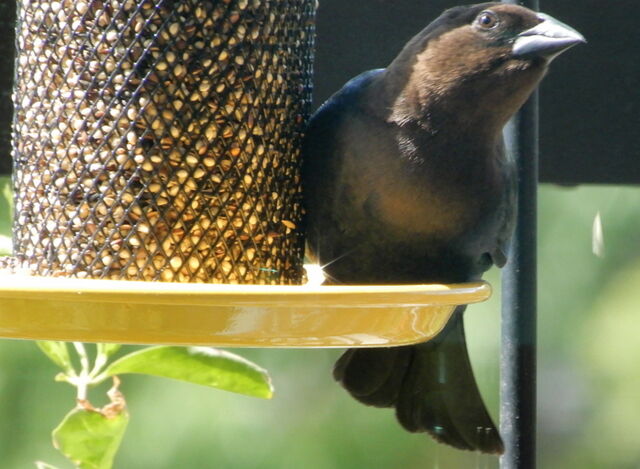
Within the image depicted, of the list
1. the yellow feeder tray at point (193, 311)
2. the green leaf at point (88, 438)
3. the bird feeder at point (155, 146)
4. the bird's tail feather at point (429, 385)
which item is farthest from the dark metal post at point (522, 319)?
the green leaf at point (88, 438)

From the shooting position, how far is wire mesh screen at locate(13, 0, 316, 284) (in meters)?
1.83

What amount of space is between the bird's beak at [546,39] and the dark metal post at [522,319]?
9 centimetres

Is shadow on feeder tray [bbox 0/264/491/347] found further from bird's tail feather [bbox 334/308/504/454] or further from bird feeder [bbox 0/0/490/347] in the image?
bird's tail feather [bbox 334/308/504/454]

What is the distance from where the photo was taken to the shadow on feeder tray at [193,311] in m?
1.47

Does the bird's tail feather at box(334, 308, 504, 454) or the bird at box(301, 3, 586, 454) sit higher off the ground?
the bird at box(301, 3, 586, 454)

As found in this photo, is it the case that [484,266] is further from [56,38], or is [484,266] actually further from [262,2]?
[56,38]

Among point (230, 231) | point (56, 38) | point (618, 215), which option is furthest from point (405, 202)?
point (618, 215)

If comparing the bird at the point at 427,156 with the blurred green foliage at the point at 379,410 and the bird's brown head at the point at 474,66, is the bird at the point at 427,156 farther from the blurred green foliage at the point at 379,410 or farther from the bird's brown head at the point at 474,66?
the blurred green foliage at the point at 379,410

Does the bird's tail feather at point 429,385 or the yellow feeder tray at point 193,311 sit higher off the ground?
the yellow feeder tray at point 193,311

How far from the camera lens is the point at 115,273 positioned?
1.83 meters

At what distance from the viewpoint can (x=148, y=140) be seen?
1.83 m

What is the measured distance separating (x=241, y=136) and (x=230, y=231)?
0.16 metres

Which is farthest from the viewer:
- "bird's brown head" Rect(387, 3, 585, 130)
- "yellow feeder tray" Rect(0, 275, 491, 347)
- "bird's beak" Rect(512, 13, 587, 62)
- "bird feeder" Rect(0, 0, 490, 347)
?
"bird's brown head" Rect(387, 3, 585, 130)

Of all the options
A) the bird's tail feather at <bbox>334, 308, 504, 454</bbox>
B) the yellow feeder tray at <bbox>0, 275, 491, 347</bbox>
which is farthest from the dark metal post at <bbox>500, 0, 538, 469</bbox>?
the bird's tail feather at <bbox>334, 308, 504, 454</bbox>
